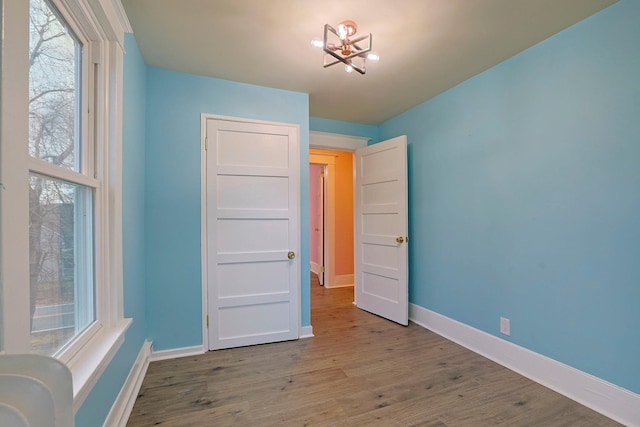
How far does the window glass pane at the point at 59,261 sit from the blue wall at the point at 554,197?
9.06ft

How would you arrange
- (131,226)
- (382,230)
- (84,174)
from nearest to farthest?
1. (84,174)
2. (131,226)
3. (382,230)

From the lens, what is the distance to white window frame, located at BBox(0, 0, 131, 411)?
675 mm

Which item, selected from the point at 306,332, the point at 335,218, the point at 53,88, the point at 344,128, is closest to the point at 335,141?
the point at 344,128

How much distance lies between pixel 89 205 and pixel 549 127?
288cm

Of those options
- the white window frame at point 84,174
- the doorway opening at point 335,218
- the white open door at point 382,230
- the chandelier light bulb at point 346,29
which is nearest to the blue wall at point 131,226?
the white window frame at point 84,174

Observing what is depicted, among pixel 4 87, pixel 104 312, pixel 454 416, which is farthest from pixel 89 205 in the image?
pixel 454 416

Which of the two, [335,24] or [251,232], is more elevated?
[335,24]

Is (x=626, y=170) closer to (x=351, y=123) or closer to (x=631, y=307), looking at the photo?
(x=631, y=307)

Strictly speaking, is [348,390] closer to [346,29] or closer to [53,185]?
[53,185]

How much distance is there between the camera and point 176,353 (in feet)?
7.63

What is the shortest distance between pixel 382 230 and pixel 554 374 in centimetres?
186

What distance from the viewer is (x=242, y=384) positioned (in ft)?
6.40

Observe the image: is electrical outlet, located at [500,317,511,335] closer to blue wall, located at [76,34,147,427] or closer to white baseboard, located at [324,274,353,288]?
blue wall, located at [76,34,147,427]

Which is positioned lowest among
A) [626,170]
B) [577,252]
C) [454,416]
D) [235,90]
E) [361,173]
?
[454,416]
